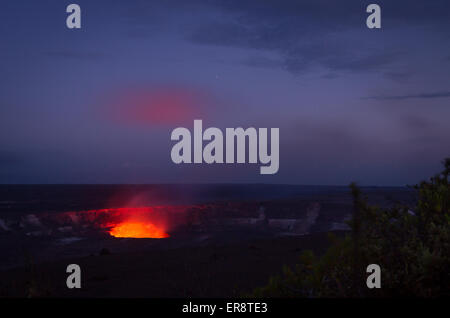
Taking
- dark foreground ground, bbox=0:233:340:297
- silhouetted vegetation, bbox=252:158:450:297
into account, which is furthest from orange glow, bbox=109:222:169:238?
silhouetted vegetation, bbox=252:158:450:297

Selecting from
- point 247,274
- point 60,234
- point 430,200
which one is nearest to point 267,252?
point 247,274

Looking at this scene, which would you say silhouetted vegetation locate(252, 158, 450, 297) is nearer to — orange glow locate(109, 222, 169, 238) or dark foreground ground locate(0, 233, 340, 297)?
dark foreground ground locate(0, 233, 340, 297)

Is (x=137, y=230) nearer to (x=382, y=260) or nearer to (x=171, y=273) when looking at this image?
(x=171, y=273)

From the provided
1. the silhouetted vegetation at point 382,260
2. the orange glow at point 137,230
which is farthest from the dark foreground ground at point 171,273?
the orange glow at point 137,230

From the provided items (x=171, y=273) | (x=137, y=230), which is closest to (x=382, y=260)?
(x=171, y=273)
